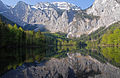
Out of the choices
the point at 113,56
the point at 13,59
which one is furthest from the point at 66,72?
the point at 113,56

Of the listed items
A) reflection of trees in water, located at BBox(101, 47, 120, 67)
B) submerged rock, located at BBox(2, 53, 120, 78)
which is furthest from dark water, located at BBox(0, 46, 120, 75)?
submerged rock, located at BBox(2, 53, 120, 78)

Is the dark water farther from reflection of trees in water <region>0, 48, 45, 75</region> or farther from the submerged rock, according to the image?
the submerged rock

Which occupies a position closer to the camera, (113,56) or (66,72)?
(66,72)

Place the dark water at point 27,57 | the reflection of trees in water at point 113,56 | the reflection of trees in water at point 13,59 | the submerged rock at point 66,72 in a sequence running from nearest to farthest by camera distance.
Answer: the submerged rock at point 66,72 < the reflection of trees in water at point 13,59 < the dark water at point 27,57 < the reflection of trees in water at point 113,56

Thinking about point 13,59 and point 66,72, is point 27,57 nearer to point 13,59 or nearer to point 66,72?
point 13,59

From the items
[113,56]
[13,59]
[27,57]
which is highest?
[13,59]

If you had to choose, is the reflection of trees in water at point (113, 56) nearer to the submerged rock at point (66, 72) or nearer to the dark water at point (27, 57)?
the dark water at point (27, 57)

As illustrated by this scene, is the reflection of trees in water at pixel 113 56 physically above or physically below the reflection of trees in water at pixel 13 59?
below

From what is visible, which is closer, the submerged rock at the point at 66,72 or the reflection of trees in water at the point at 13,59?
the submerged rock at the point at 66,72

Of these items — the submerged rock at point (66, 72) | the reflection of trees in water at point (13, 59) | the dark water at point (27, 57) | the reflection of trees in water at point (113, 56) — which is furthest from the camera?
the reflection of trees in water at point (113, 56)

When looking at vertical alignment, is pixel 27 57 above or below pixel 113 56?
above

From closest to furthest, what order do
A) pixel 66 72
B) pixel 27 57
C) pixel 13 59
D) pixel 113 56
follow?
pixel 66 72 < pixel 13 59 < pixel 27 57 < pixel 113 56

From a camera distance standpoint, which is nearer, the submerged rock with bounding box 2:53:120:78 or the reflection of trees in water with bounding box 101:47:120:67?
the submerged rock with bounding box 2:53:120:78

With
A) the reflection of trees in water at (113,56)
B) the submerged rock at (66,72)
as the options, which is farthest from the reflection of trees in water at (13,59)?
the reflection of trees in water at (113,56)
